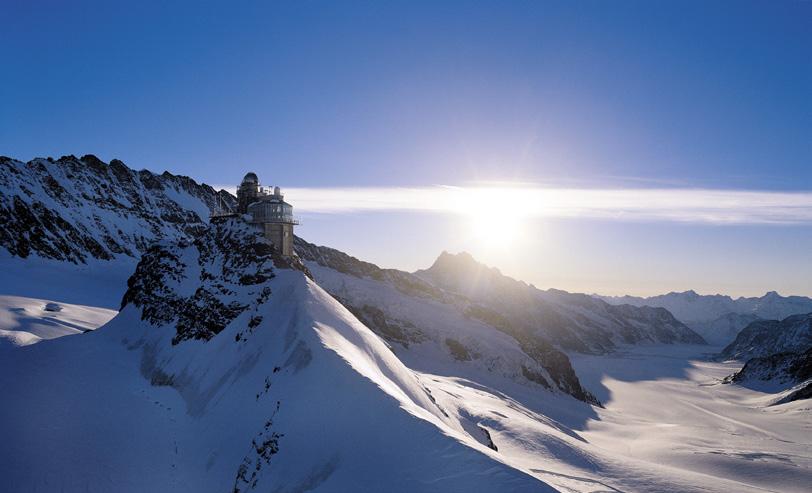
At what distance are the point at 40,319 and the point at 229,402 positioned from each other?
145ft

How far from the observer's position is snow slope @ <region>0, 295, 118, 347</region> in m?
49.1

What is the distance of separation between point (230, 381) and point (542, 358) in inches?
3280

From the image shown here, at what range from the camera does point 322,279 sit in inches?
4018

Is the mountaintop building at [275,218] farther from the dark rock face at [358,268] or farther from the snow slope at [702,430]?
the dark rock face at [358,268]

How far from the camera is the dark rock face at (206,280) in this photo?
141ft

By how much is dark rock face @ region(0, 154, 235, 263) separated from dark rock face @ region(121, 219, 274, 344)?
51.0 meters

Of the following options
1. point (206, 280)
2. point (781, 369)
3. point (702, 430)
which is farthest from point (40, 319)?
point (781, 369)

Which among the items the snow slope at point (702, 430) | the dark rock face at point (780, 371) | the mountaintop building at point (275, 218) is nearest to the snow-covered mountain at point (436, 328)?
the snow slope at point (702, 430)

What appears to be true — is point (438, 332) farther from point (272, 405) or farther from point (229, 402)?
point (272, 405)

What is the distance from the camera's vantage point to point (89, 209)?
353 ft

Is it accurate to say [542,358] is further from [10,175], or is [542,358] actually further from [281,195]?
[10,175]

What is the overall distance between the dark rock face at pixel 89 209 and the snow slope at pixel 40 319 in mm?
30729

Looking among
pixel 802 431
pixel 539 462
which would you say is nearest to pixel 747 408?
pixel 802 431

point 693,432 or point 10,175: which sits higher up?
point 10,175
